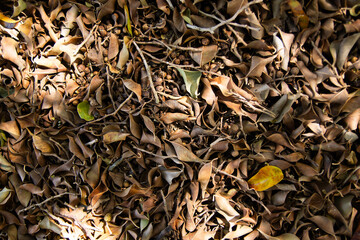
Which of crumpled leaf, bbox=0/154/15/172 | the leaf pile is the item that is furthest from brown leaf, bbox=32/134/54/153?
crumpled leaf, bbox=0/154/15/172

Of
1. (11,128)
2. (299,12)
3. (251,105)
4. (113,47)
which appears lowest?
(11,128)

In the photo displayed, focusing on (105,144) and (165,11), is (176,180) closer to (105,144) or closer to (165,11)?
(105,144)

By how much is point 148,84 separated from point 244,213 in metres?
0.49

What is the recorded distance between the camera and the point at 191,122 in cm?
79

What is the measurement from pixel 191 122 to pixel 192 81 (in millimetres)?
127

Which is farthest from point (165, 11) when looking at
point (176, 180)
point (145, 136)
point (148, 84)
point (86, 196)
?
point (86, 196)

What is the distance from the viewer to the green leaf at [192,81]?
0.76 metres

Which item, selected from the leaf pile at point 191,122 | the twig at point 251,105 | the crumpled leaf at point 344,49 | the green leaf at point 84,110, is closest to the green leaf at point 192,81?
the leaf pile at point 191,122

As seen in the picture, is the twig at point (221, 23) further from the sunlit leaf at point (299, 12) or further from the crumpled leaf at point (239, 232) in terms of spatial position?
the crumpled leaf at point (239, 232)

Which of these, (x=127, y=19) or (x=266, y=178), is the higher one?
(x=127, y=19)

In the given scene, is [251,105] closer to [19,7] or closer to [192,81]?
[192,81]

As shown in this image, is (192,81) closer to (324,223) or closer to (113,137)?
(113,137)

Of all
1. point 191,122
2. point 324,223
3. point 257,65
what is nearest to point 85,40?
point 191,122

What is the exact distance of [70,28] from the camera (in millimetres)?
820
